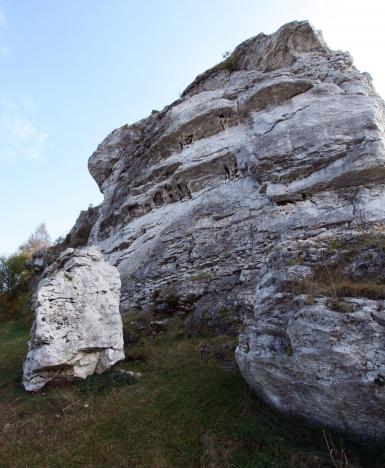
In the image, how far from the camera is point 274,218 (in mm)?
14453

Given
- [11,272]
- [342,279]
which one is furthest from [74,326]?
[11,272]

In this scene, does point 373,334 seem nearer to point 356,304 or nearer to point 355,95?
point 356,304

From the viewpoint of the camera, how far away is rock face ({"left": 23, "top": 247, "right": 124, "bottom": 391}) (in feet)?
30.0

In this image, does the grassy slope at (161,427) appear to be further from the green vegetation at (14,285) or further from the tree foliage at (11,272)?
the tree foliage at (11,272)

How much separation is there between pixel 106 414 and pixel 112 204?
1742 cm

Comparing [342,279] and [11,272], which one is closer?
[342,279]

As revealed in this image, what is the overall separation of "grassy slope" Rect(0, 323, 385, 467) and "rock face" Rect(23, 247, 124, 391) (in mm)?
535

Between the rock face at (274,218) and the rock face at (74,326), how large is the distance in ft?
11.7

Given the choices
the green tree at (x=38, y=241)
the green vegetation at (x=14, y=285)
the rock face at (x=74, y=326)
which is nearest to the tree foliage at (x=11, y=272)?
the green vegetation at (x=14, y=285)

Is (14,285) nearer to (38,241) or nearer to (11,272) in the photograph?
(11,272)

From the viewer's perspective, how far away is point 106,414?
24.8ft

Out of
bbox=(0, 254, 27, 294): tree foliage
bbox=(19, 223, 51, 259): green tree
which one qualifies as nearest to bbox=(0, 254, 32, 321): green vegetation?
bbox=(0, 254, 27, 294): tree foliage

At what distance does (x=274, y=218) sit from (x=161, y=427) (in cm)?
953

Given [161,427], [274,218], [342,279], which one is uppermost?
[274,218]
